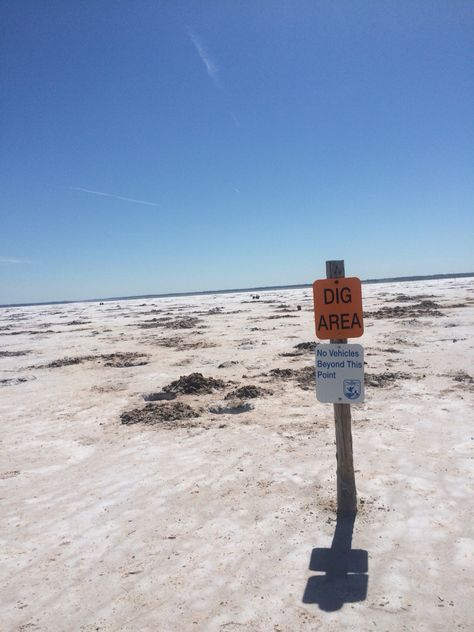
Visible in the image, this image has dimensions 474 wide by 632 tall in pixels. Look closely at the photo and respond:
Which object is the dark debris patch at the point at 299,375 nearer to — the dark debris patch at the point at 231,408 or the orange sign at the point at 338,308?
the dark debris patch at the point at 231,408

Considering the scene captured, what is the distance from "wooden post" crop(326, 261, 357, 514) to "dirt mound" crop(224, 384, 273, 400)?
194 inches

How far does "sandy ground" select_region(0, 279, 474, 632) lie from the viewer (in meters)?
3.48

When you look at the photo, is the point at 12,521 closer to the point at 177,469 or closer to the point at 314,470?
the point at 177,469

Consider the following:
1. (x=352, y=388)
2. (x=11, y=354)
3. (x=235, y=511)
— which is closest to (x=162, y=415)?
(x=235, y=511)

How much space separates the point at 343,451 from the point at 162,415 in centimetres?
487

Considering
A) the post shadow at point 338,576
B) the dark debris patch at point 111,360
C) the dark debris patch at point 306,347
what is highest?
the dark debris patch at point 306,347

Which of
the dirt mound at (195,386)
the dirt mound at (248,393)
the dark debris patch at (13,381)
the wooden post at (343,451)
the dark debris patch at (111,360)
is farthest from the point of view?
the dark debris patch at (111,360)

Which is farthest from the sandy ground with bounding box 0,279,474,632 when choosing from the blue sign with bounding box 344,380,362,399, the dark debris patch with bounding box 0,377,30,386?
the dark debris patch with bounding box 0,377,30,386

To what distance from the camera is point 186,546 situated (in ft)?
14.2

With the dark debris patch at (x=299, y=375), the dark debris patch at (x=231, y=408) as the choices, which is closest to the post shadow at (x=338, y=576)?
the dark debris patch at (x=231, y=408)

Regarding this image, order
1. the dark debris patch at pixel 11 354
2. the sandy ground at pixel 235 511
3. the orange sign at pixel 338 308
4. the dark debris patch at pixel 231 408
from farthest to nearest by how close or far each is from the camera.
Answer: the dark debris patch at pixel 11 354 → the dark debris patch at pixel 231 408 → the orange sign at pixel 338 308 → the sandy ground at pixel 235 511

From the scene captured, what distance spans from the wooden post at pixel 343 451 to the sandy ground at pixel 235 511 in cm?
19

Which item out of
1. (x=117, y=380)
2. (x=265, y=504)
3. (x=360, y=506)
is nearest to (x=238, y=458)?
(x=265, y=504)

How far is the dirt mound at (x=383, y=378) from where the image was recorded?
32.2ft
